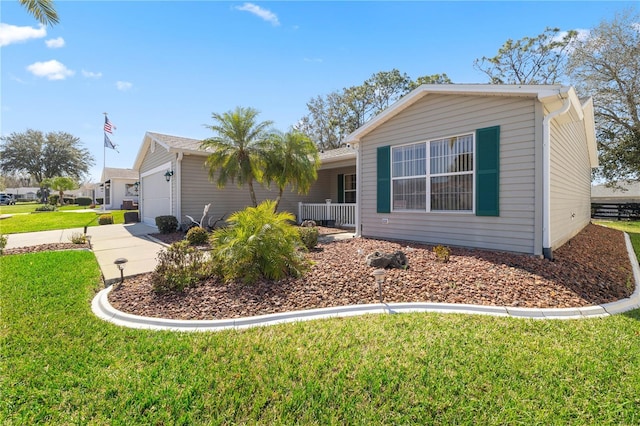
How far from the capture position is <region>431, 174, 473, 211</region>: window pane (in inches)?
269

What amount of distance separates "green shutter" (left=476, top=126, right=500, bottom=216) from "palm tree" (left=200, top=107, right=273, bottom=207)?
658 cm

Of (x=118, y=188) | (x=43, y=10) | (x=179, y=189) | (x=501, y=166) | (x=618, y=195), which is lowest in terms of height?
(x=179, y=189)

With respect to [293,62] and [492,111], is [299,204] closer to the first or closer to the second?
[293,62]

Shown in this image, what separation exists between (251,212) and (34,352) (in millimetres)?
3008

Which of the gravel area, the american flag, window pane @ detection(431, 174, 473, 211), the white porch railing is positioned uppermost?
the american flag

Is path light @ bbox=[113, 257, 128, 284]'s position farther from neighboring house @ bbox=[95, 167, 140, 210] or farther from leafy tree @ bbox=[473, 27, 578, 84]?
leafy tree @ bbox=[473, 27, 578, 84]

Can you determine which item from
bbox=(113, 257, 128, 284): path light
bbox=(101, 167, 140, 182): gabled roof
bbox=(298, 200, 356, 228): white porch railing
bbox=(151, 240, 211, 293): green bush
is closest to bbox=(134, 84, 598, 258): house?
bbox=(298, 200, 356, 228): white porch railing

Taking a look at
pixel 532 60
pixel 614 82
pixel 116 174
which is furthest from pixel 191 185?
pixel 532 60

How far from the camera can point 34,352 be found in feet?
9.45

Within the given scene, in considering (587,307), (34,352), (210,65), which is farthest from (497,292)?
(210,65)

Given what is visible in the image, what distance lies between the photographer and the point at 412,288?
175 inches

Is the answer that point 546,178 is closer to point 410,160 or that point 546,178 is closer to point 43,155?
point 410,160

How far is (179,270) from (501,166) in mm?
6275

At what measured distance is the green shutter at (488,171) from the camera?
20.6 feet
